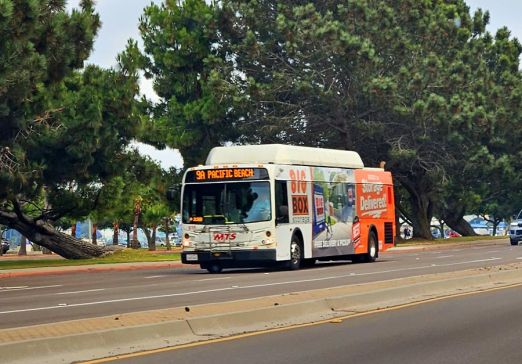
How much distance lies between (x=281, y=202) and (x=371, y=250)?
7.39m

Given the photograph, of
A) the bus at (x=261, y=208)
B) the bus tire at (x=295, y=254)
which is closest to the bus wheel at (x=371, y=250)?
the bus at (x=261, y=208)

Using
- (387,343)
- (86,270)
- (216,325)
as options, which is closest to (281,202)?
(86,270)

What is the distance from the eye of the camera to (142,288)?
2353cm

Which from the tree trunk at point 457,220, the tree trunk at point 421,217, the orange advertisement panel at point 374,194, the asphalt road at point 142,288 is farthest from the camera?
the tree trunk at point 457,220

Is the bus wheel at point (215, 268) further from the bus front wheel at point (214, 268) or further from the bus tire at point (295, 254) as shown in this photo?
the bus tire at point (295, 254)

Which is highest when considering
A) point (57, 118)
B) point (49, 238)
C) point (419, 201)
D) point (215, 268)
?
point (57, 118)

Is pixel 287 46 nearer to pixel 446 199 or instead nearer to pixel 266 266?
pixel 266 266

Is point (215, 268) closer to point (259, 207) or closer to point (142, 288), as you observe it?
point (259, 207)

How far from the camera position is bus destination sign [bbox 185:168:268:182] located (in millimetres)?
29641

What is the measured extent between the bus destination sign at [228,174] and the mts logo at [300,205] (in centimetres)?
155

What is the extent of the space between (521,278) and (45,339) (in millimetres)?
14551

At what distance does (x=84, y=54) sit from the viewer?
3744 cm

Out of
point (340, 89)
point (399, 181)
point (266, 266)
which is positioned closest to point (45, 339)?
point (266, 266)

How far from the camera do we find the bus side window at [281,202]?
97.1 feet
